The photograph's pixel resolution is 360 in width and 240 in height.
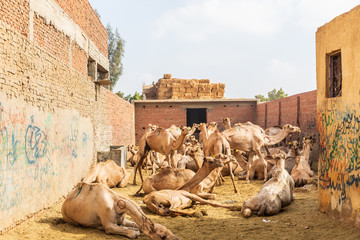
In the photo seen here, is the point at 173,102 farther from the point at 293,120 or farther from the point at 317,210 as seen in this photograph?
the point at 317,210

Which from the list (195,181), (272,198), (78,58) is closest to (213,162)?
(195,181)

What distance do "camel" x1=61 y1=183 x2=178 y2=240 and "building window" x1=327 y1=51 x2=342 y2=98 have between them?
427 centimetres

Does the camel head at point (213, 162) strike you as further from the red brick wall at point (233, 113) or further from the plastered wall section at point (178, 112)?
the plastered wall section at point (178, 112)

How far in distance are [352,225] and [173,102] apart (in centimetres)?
2266

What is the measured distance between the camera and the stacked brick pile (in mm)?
31562

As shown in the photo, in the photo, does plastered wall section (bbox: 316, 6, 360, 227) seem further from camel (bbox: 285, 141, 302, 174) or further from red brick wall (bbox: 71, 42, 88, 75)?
red brick wall (bbox: 71, 42, 88, 75)

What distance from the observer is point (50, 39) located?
12.3 meters

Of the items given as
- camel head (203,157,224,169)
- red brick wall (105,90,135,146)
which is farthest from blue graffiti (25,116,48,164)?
red brick wall (105,90,135,146)

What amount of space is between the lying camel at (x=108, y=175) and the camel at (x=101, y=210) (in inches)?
147

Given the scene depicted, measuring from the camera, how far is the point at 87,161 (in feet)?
41.2

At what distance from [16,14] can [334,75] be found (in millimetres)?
Result: 8100

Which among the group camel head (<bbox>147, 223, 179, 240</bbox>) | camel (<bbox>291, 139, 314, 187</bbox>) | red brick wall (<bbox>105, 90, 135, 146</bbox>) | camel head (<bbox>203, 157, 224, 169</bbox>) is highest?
red brick wall (<bbox>105, 90, 135, 146</bbox>)

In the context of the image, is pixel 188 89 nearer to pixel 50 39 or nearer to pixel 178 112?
pixel 178 112

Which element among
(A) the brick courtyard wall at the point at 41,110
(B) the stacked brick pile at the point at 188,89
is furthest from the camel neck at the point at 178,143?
(B) the stacked brick pile at the point at 188,89
